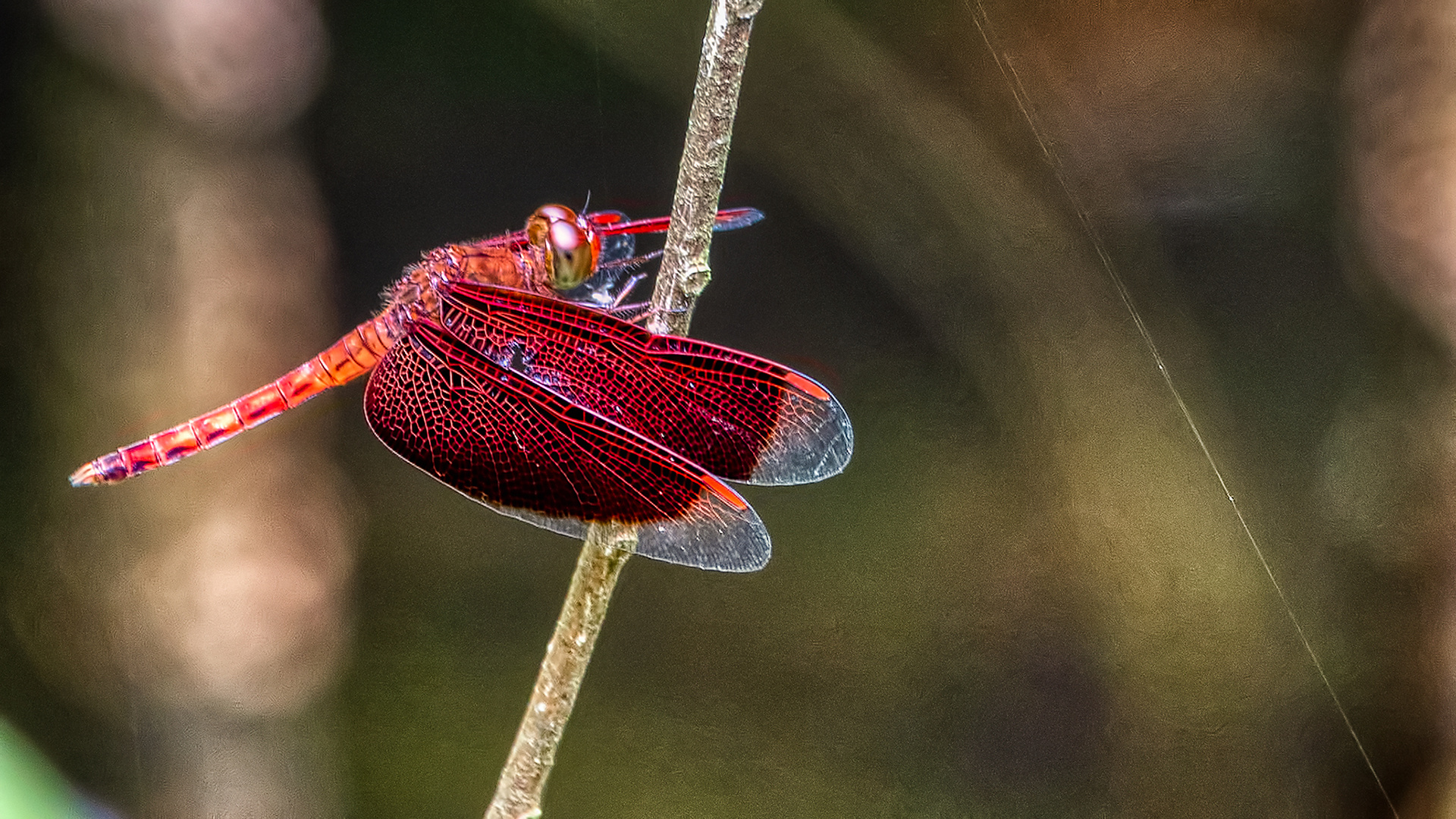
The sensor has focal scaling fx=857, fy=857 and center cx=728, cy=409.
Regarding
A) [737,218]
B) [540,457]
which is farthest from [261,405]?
[737,218]

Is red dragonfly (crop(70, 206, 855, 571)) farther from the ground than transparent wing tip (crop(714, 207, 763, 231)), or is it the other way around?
transparent wing tip (crop(714, 207, 763, 231))

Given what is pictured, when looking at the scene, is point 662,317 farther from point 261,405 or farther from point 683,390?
point 261,405

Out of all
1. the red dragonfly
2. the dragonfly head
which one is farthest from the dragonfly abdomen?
the dragonfly head

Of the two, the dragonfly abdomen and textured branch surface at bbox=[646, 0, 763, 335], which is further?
the dragonfly abdomen

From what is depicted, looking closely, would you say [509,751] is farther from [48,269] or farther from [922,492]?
[48,269]

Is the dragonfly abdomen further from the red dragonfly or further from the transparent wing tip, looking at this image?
the transparent wing tip

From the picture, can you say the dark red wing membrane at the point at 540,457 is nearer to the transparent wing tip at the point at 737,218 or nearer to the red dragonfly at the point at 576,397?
the red dragonfly at the point at 576,397
